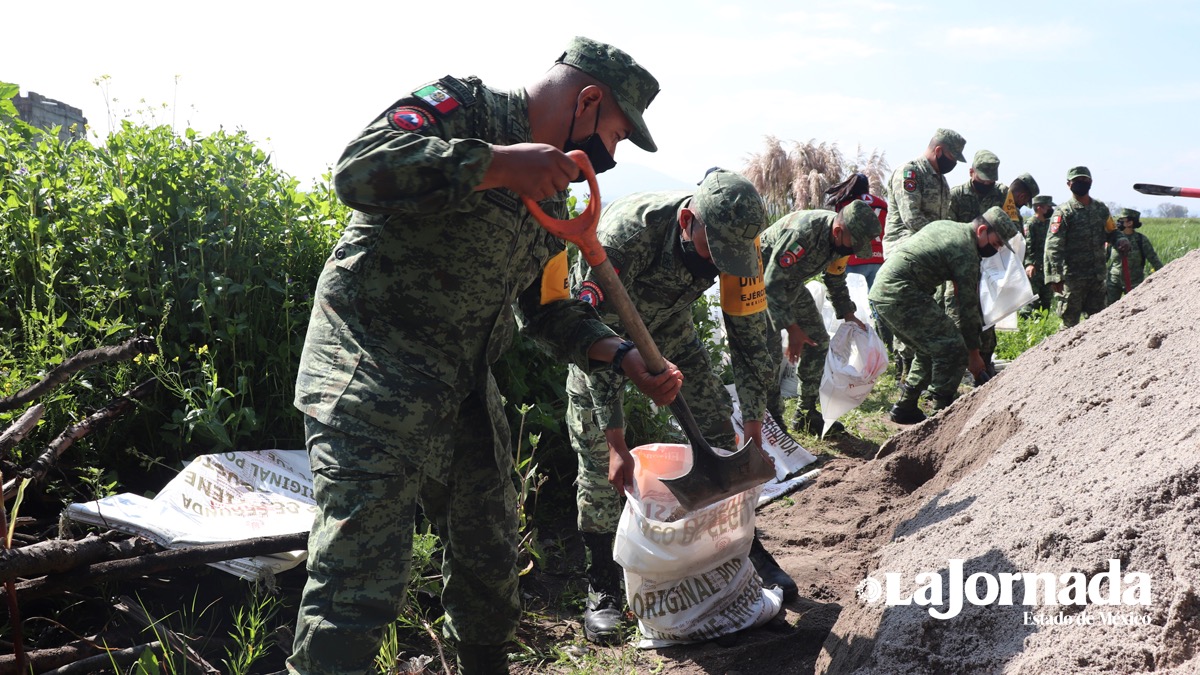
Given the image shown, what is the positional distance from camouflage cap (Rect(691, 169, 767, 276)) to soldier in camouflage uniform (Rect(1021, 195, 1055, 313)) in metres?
9.10

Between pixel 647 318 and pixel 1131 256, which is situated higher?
pixel 1131 256

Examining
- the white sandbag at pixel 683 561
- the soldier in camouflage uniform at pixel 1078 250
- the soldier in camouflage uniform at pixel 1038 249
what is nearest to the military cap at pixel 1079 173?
the soldier in camouflage uniform at pixel 1078 250

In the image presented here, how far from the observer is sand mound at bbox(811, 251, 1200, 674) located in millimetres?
1901

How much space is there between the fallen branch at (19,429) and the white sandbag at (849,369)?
4.42m

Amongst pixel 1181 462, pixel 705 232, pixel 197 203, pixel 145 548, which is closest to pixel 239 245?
pixel 197 203

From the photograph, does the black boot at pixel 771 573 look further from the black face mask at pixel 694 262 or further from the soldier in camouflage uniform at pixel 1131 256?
the soldier in camouflage uniform at pixel 1131 256

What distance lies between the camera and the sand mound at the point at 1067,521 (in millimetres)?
1901

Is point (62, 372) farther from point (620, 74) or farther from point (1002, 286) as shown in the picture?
point (1002, 286)

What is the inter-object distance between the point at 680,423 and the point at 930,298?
14.5 ft

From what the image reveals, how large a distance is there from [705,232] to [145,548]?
82.9 inches

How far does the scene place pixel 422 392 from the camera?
6.72ft

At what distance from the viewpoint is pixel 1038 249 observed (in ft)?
37.5

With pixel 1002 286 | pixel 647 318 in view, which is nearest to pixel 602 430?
pixel 647 318

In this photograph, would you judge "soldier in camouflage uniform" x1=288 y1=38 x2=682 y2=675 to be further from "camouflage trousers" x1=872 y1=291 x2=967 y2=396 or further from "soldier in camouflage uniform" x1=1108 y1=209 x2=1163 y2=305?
"soldier in camouflage uniform" x1=1108 y1=209 x2=1163 y2=305
